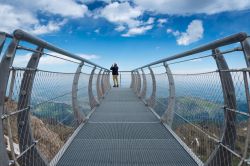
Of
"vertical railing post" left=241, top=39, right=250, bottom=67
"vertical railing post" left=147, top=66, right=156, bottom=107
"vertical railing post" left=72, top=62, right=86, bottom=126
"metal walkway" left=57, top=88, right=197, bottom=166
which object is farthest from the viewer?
"vertical railing post" left=147, top=66, right=156, bottom=107

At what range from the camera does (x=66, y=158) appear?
13.6 ft

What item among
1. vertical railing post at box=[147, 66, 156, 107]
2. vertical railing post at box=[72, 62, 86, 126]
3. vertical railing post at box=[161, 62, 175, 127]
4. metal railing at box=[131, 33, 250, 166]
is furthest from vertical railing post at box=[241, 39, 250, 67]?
vertical railing post at box=[147, 66, 156, 107]

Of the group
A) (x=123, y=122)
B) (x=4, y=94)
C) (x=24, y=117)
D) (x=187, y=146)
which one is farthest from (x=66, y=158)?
(x=123, y=122)

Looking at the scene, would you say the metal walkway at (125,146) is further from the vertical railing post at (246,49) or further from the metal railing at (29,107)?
the vertical railing post at (246,49)

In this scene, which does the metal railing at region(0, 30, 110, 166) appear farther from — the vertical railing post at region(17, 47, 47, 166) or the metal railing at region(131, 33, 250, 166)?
the metal railing at region(131, 33, 250, 166)

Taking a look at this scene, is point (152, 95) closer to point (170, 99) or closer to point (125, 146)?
point (170, 99)

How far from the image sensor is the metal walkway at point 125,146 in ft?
13.4

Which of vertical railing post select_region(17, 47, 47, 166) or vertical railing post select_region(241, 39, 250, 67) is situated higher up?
vertical railing post select_region(241, 39, 250, 67)

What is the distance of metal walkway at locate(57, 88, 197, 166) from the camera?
408 cm

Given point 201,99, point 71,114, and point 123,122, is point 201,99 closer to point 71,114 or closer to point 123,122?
point 71,114

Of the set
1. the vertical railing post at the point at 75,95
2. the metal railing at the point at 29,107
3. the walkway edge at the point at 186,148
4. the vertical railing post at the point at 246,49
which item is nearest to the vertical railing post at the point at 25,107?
the metal railing at the point at 29,107

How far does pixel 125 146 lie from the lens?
482 centimetres

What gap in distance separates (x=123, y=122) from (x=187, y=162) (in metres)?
3.16

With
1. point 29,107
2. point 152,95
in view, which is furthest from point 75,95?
point 152,95
